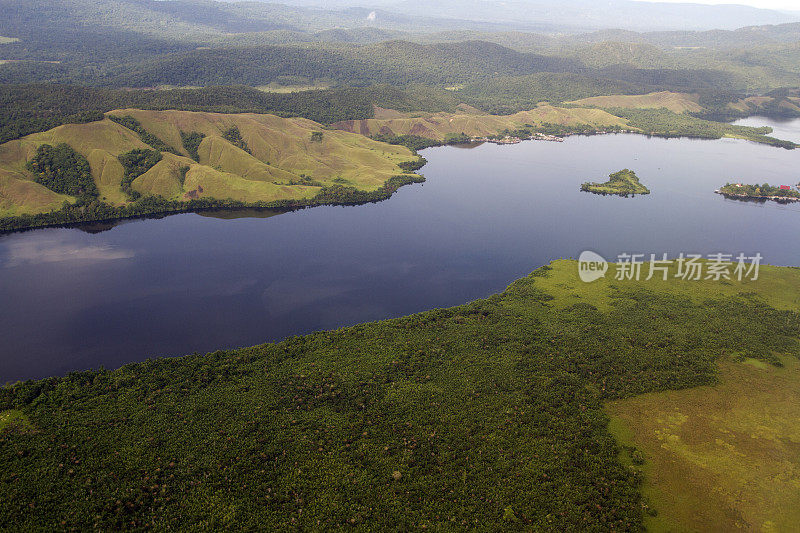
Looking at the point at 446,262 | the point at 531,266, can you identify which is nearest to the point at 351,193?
the point at 446,262

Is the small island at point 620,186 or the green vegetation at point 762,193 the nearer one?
the green vegetation at point 762,193

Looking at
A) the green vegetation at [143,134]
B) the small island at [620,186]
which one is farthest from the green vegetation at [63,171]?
the small island at [620,186]

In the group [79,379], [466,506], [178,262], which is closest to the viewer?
[466,506]

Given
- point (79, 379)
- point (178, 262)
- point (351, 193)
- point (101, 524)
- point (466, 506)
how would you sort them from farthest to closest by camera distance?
point (351, 193)
point (178, 262)
point (79, 379)
point (466, 506)
point (101, 524)

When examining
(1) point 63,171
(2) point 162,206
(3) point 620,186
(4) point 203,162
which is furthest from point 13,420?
(3) point 620,186

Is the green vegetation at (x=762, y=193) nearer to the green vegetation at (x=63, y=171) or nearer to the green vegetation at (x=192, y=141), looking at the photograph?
the green vegetation at (x=192, y=141)

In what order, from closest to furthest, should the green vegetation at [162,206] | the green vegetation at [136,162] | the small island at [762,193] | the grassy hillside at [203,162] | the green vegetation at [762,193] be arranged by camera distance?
the green vegetation at [162,206]
the grassy hillside at [203,162]
the green vegetation at [136,162]
the small island at [762,193]
the green vegetation at [762,193]

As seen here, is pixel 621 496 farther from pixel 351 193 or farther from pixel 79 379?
pixel 351 193
